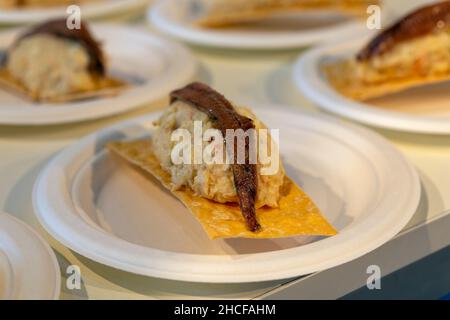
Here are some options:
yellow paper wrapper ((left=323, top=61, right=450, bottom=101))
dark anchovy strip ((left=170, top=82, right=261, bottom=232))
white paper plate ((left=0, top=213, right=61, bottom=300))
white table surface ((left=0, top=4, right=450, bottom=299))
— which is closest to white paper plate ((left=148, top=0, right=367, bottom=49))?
white table surface ((left=0, top=4, right=450, bottom=299))

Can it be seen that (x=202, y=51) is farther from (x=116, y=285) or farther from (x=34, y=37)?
(x=116, y=285)

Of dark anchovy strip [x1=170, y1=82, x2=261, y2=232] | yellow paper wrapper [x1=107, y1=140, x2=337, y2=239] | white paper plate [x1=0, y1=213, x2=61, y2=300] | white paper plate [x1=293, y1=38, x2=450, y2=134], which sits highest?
white paper plate [x1=293, y1=38, x2=450, y2=134]

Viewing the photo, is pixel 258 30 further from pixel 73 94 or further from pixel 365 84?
pixel 73 94

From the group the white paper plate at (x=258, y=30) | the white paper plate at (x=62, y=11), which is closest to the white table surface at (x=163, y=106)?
the white paper plate at (x=258, y=30)

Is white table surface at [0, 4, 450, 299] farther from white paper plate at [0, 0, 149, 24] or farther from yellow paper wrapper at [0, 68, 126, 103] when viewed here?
A: white paper plate at [0, 0, 149, 24]

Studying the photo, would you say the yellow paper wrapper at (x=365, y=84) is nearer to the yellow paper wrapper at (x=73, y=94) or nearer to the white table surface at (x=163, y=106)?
the white table surface at (x=163, y=106)

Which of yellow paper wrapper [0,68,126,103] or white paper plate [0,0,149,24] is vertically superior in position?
white paper plate [0,0,149,24]
